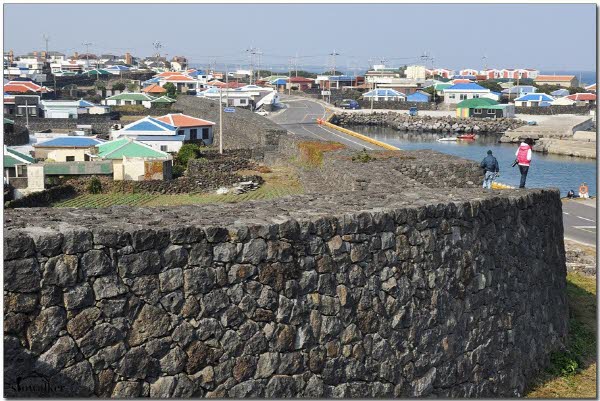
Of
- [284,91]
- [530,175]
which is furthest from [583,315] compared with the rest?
[284,91]

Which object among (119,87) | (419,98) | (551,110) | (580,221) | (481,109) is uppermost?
(580,221)

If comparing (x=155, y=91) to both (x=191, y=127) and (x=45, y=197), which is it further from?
(x=45, y=197)

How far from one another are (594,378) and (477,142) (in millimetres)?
57707

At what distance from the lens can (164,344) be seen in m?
5.41

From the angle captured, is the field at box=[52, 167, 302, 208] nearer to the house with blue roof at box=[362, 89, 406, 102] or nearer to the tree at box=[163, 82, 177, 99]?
the tree at box=[163, 82, 177, 99]

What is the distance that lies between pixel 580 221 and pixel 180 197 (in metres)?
10.8

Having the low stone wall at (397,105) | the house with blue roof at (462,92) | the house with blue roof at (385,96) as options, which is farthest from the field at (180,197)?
the house with blue roof at (462,92)

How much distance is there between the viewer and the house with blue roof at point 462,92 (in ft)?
300

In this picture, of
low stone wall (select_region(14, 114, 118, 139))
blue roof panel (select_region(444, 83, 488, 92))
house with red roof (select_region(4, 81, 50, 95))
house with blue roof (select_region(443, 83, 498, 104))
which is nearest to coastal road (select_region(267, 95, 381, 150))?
low stone wall (select_region(14, 114, 118, 139))

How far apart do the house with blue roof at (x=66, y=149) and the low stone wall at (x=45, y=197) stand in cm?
993

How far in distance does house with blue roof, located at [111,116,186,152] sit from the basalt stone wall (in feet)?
91.8

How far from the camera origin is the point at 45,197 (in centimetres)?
1753

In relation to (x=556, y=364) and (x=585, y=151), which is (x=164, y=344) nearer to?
(x=556, y=364)

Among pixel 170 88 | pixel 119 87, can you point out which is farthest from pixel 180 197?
pixel 119 87
